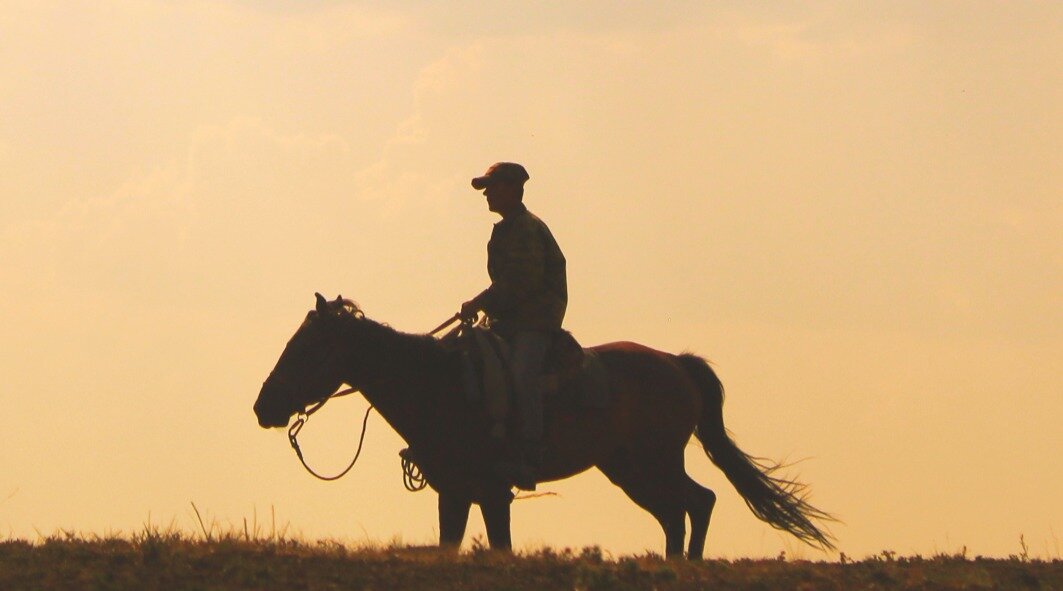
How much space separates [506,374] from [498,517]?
108 centimetres

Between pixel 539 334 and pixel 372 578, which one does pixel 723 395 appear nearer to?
pixel 539 334

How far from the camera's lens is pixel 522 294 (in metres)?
15.7

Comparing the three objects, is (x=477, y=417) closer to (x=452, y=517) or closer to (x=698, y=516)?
(x=452, y=517)

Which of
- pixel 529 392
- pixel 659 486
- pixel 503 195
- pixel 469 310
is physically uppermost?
pixel 503 195

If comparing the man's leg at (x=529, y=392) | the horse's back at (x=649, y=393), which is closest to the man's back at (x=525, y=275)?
the man's leg at (x=529, y=392)

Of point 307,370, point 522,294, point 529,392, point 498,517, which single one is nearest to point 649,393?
point 529,392

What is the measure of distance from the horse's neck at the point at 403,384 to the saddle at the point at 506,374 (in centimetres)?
27

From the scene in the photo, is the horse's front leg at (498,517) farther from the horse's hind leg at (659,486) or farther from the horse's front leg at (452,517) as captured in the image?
the horse's hind leg at (659,486)

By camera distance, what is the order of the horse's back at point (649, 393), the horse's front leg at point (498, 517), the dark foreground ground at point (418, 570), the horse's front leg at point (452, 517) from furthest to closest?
the horse's back at point (649, 393) < the horse's front leg at point (498, 517) < the horse's front leg at point (452, 517) < the dark foreground ground at point (418, 570)

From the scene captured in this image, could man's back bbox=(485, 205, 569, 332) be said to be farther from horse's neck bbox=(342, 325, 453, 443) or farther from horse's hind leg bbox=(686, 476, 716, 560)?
horse's hind leg bbox=(686, 476, 716, 560)

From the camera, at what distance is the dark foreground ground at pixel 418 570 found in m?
12.0

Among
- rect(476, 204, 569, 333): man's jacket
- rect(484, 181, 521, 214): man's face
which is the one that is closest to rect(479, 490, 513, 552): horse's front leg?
rect(476, 204, 569, 333): man's jacket

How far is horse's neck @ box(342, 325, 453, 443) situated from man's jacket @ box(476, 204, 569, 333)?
2.16 ft

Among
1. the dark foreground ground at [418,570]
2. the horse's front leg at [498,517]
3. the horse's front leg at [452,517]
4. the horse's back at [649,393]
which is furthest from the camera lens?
the horse's back at [649,393]
